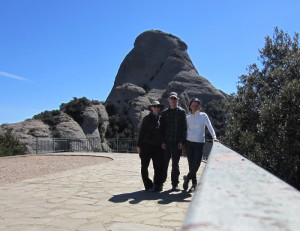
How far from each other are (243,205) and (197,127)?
691 cm

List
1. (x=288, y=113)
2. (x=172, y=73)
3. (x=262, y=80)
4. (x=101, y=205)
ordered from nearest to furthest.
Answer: (x=101, y=205)
(x=288, y=113)
(x=262, y=80)
(x=172, y=73)

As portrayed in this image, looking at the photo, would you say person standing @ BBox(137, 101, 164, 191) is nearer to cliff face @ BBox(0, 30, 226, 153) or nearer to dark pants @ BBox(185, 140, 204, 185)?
dark pants @ BBox(185, 140, 204, 185)

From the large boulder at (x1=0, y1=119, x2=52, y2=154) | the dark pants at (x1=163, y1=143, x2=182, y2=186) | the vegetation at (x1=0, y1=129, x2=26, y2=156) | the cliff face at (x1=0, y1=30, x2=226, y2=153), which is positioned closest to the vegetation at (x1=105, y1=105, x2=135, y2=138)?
the cliff face at (x1=0, y1=30, x2=226, y2=153)

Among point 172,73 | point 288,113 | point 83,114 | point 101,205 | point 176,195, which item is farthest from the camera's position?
point 172,73

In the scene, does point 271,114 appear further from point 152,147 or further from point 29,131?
point 29,131

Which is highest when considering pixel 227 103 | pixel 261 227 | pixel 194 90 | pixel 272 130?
pixel 194 90

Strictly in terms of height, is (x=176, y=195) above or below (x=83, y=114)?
below

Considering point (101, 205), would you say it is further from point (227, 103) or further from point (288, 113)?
point (227, 103)

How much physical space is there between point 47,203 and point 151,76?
70.4 meters

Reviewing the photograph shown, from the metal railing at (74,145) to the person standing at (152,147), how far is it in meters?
19.6

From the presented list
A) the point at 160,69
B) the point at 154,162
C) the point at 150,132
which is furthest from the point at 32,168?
the point at 160,69

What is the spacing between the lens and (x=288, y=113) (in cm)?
1078

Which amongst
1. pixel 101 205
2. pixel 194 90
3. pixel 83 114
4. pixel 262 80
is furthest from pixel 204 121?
pixel 194 90

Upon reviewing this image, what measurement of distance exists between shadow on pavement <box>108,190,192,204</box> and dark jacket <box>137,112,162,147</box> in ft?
3.37
